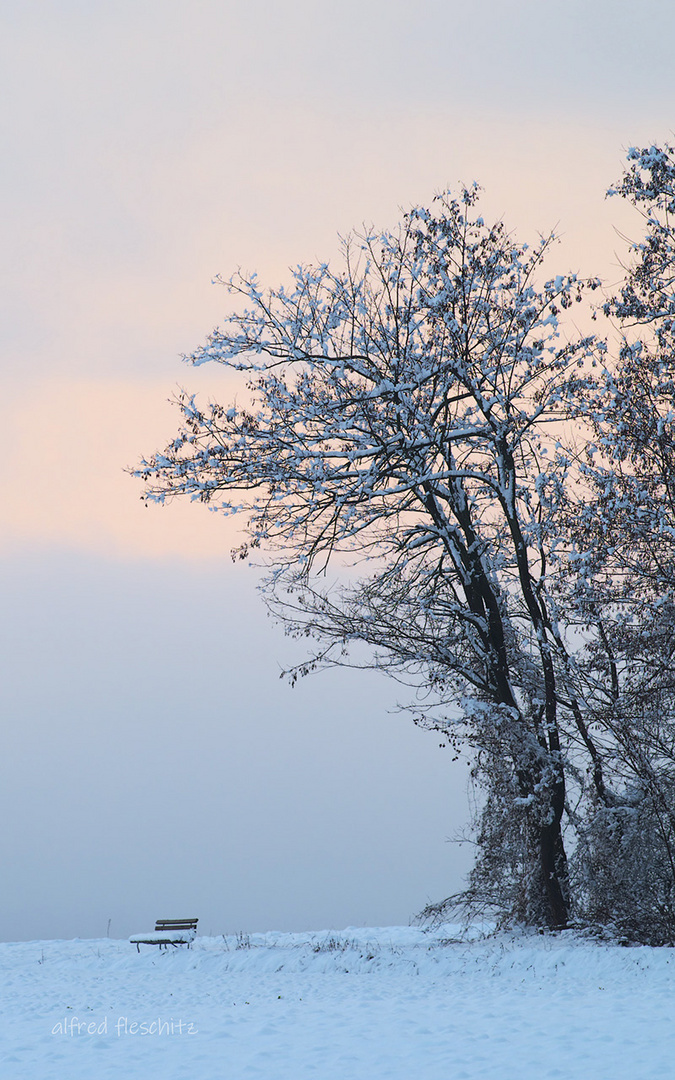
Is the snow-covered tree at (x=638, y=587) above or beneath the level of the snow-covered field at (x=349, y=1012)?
above

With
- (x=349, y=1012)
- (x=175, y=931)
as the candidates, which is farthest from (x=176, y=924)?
(x=349, y=1012)

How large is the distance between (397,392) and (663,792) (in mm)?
7819

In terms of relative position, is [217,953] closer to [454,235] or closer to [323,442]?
[323,442]

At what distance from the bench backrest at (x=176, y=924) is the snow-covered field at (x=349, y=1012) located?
732mm

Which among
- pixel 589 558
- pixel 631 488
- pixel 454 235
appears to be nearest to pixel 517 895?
pixel 589 558

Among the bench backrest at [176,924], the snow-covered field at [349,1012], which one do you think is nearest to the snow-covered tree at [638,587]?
the snow-covered field at [349,1012]

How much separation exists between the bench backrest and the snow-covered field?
2.40ft

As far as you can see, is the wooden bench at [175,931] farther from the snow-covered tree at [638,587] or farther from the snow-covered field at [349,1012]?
the snow-covered tree at [638,587]

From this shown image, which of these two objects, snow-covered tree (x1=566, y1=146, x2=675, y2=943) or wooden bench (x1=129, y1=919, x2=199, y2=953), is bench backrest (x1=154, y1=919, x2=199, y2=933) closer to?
wooden bench (x1=129, y1=919, x2=199, y2=953)

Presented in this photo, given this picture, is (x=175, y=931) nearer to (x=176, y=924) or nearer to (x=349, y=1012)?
(x=176, y=924)

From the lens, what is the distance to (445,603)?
57.1 ft

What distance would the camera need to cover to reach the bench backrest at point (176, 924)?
18484 millimetres

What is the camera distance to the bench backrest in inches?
728

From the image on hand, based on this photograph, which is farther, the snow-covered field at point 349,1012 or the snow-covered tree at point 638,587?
the snow-covered tree at point 638,587
